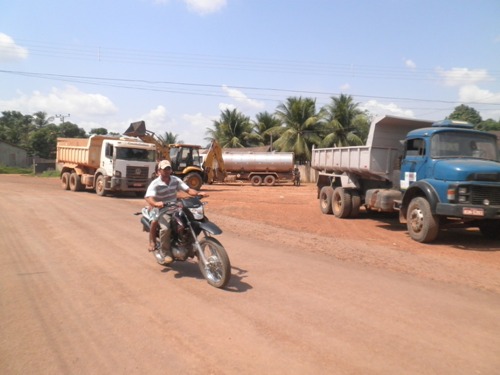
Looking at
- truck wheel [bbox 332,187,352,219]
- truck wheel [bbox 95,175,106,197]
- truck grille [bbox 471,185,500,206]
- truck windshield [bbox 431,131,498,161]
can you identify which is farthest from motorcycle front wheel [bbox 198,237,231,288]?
truck wheel [bbox 95,175,106,197]

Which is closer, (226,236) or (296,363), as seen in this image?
(296,363)

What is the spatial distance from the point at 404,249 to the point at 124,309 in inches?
233

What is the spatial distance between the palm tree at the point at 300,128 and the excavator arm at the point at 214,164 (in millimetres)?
13358

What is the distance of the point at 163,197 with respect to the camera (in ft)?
19.4

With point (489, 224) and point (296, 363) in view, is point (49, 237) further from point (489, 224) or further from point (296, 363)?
point (489, 224)

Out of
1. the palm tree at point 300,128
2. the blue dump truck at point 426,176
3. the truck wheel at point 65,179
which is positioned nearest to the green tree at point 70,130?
the palm tree at point 300,128

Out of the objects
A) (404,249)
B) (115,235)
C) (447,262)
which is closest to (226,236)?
(115,235)

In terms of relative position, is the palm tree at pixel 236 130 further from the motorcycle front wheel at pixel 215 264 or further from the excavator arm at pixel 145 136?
the motorcycle front wheel at pixel 215 264

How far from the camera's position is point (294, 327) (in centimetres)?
388

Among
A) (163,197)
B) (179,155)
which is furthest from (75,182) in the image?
(163,197)

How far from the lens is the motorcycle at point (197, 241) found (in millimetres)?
5062

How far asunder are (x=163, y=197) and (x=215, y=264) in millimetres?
1460

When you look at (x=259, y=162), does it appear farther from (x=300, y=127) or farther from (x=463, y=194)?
(x=463, y=194)

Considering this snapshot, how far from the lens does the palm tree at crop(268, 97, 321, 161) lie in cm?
3931
